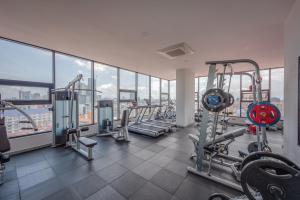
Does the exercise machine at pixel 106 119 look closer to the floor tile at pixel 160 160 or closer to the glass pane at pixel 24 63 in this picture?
the glass pane at pixel 24 63

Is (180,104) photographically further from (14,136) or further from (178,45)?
(14,136)

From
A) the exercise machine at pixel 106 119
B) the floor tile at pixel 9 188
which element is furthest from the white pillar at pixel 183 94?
the floor tile at pixel 9 188

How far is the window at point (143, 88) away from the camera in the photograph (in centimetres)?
722

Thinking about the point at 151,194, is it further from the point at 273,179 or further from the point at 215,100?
the point at 215,100

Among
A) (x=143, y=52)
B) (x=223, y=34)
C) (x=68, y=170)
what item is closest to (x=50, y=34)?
(x=143, y=52)

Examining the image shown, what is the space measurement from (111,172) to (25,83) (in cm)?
344

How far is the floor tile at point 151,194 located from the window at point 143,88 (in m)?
5.09

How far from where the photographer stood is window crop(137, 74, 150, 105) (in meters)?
7.22

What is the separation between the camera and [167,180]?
2211 millimetres

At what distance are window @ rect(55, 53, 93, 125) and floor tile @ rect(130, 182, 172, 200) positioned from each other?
3312 millimetres

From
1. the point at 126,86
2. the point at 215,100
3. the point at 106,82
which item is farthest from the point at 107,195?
the point at 126,86

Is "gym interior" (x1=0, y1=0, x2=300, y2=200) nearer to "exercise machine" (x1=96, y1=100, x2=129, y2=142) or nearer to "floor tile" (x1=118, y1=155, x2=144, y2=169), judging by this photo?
"floor tile" (x1=118, y1=155, x2=144, y2=169)

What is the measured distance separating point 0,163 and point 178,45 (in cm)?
444

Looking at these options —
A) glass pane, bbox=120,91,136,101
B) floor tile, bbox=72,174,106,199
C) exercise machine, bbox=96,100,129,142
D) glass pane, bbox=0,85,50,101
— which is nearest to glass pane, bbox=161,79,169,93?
glass pane, bbox=120,91,136,101
